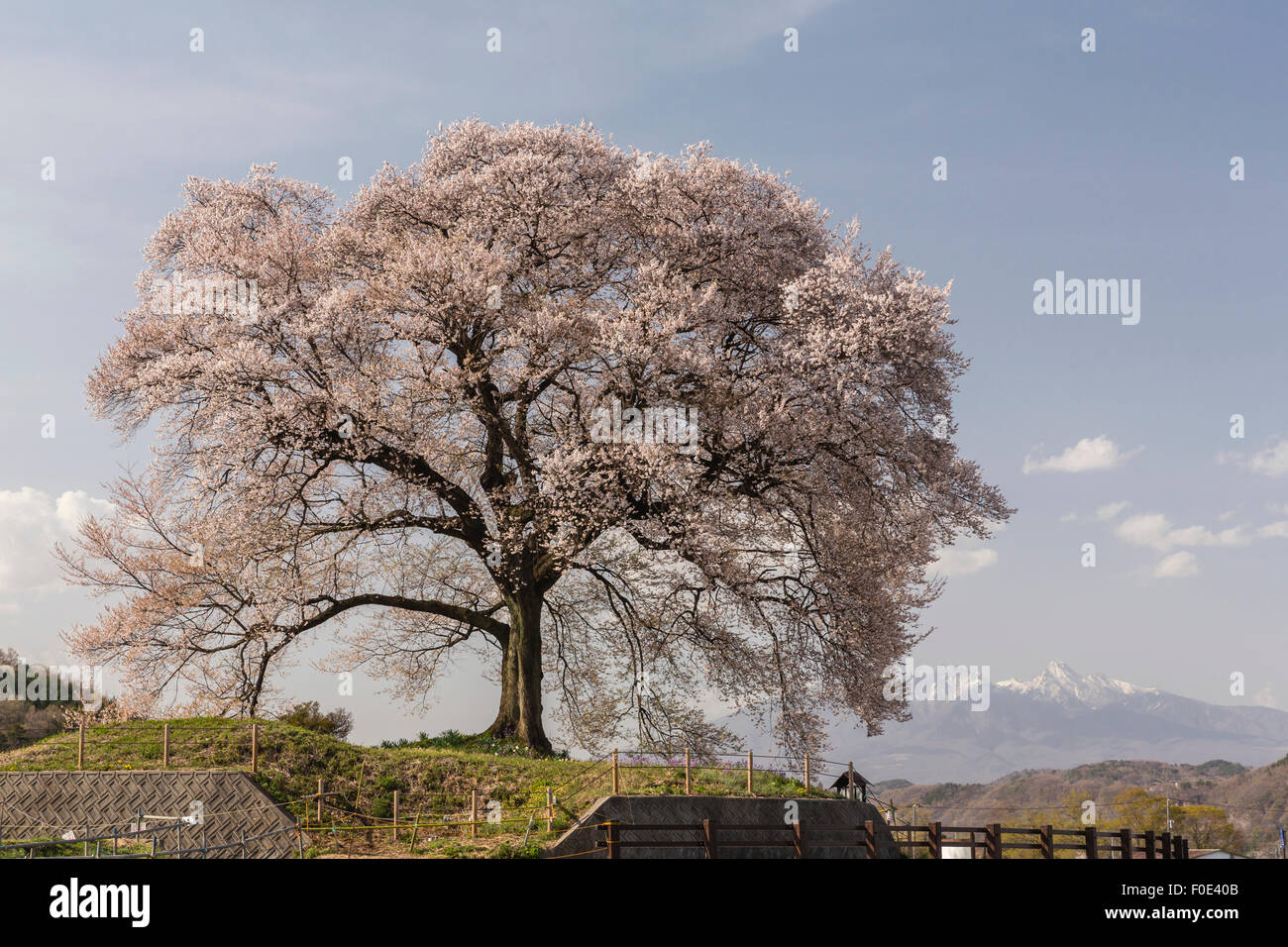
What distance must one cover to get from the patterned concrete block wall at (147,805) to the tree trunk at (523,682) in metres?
7.73

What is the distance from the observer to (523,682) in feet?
97.5

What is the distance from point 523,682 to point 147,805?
32.0 feet

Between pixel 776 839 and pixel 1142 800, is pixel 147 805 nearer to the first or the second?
pixel 776 839

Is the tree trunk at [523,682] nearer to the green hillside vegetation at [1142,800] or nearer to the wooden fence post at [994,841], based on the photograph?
the green hillside vegetation at [1142,800]

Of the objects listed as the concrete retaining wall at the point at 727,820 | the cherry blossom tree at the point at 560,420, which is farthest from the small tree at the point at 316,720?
the concrete retaining wall at the point at 727,820

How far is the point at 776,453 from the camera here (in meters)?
26.6

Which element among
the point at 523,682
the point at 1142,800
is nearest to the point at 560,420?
the point at 523,682

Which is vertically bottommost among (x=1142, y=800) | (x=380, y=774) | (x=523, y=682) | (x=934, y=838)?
(x=1142, y=800)

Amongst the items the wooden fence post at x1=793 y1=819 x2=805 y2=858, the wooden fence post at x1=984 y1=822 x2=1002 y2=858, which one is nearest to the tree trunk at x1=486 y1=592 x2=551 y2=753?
the wooden fence post at x1=793 y1=819 x2=805 y2=858

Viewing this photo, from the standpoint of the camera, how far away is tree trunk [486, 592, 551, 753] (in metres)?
29.4

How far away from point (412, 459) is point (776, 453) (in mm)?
9746

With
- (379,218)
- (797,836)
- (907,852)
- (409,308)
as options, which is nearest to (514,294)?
(409,308)

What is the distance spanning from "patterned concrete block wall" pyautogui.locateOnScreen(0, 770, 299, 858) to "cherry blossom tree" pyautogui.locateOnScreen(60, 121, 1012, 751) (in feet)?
15.3
